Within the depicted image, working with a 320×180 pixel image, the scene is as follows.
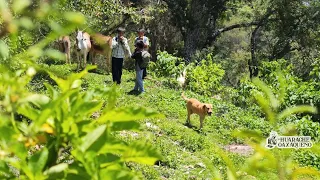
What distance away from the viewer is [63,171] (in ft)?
3.26

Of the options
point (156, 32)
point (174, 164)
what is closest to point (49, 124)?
point (174, 164)

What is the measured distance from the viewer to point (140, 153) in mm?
1025

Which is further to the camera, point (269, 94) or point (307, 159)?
point (307, 159)

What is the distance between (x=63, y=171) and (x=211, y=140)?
28.9ft

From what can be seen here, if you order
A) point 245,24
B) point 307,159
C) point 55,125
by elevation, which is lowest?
point 307,159

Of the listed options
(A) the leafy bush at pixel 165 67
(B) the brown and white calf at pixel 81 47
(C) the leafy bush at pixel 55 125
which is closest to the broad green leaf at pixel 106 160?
(C) the leafy bush at pixel 55 125

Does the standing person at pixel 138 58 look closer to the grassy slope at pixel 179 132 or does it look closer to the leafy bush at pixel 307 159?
the grassy slope at pixel 179 132

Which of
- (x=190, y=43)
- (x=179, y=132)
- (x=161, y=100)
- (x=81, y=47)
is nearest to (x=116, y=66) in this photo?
(x=161, y=100)

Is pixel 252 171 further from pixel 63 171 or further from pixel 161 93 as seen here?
pixel 161 93

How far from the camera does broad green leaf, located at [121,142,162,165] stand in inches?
40.1

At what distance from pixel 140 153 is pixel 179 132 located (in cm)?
830

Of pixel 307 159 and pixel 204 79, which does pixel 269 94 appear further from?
pixel 204 79

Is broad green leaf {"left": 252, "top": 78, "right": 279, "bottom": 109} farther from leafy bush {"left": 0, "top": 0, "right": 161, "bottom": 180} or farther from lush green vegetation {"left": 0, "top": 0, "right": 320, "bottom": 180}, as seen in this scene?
leafy bush {"left": 0, "top": 0, "right": 161, "bottom": 180}

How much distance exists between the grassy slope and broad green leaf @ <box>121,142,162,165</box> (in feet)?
12.4
